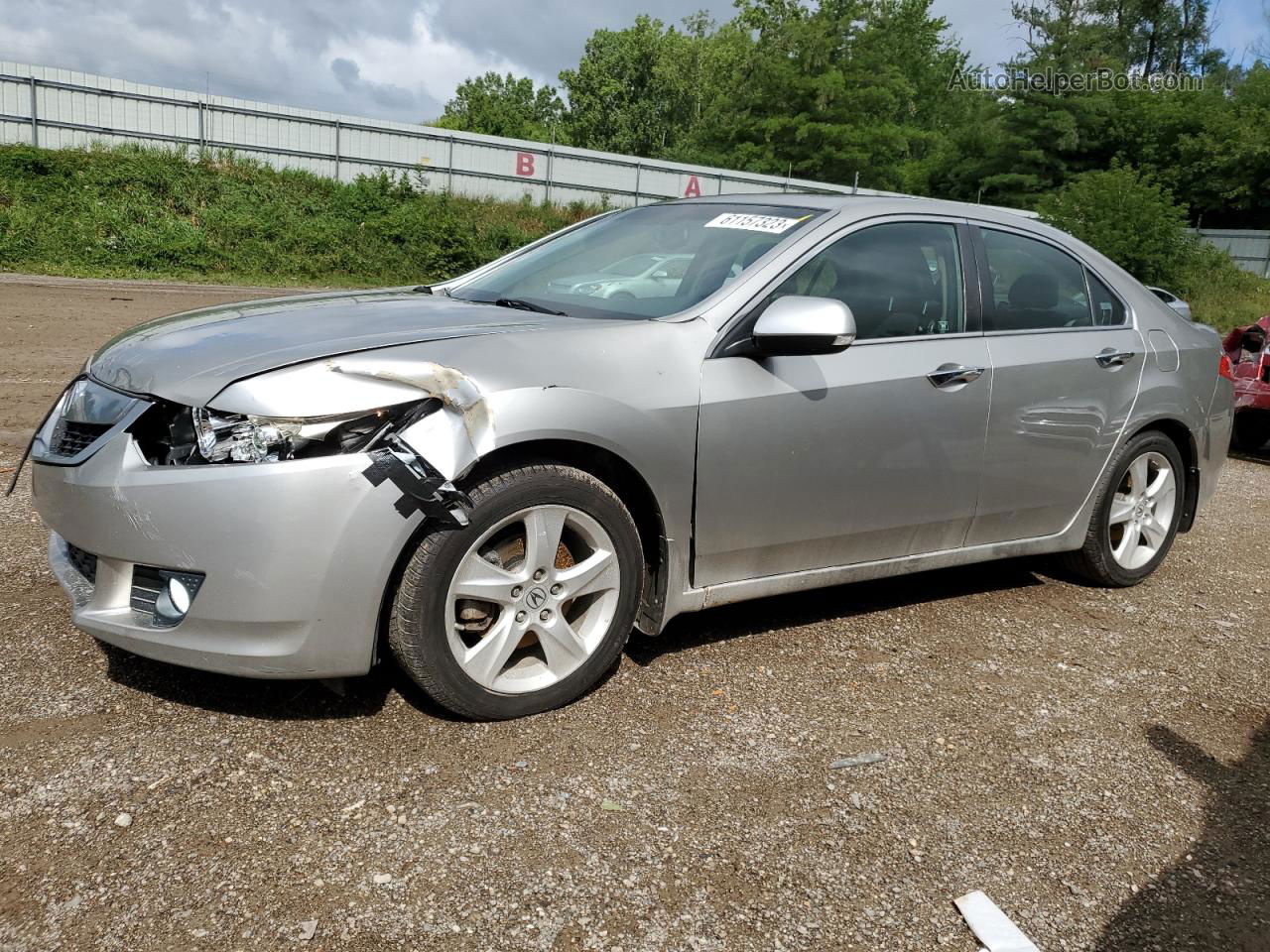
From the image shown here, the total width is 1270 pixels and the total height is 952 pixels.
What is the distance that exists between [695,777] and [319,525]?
1.23 meters

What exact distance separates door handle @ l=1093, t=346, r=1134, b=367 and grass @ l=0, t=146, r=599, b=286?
21153 mm

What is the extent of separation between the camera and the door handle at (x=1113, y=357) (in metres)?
4.47

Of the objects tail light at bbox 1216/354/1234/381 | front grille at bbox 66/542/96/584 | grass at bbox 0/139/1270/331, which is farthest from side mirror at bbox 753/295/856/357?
grass at bbox 0/139/1270/331

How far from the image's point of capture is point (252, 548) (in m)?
2.72

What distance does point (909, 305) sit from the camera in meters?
3.96

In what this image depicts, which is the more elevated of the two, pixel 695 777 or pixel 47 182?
pixel 47 182

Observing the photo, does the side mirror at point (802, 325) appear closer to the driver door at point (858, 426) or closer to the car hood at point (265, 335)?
the driver door at point (858, 426)

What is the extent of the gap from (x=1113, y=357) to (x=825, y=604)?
1.61 meters

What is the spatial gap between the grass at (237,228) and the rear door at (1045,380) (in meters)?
20.7

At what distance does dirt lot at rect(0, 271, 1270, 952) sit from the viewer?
2326 millimetres

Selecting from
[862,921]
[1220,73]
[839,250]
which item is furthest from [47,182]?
[1220,73]

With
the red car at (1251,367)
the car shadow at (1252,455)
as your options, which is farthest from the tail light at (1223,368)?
the car shadow at (1252,455)

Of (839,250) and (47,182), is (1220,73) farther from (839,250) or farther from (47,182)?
(839,250)

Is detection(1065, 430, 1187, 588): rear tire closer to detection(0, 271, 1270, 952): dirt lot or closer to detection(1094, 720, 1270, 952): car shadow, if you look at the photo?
detection(0, 271, 1270, 952): dirt lot
